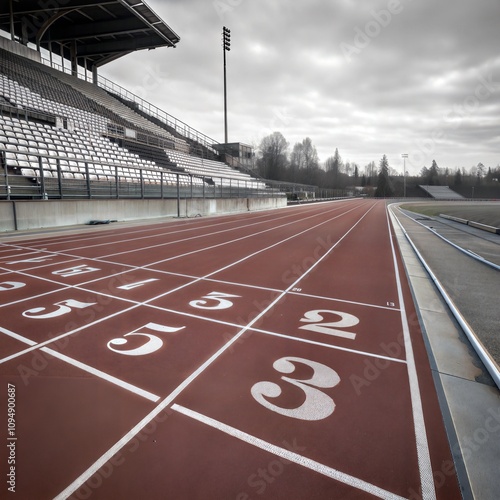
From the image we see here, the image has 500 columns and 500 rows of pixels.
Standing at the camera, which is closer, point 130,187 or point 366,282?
point 366,282

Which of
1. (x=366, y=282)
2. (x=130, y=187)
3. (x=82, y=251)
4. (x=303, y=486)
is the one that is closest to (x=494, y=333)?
(x=366, y=282)

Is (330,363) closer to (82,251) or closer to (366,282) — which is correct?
(366,282)

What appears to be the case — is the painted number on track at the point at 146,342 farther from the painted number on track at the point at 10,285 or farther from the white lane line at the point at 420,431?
the painted number on track at the point at 10,285

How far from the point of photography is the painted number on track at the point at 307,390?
2516 mm

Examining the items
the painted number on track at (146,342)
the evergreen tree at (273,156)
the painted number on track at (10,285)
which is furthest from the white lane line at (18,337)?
the evergreen tree at (273,156)

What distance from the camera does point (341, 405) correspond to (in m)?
2.62

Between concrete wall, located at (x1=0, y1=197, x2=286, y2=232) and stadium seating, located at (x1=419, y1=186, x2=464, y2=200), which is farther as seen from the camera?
stadium seating, located at (x1=419, y1=186, x2=464, y2=200)

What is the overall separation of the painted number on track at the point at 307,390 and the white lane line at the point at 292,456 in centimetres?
35

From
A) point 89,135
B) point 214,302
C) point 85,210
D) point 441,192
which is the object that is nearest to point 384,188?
point 441,192

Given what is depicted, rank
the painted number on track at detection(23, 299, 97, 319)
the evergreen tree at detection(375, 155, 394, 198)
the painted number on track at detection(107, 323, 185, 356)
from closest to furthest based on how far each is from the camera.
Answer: the painted number on track at detection(107, 323, 185, 356), the painted number on track at detection(23, 299, 97, 319), the evergreen tree at detection(375, 155, 394, 198)

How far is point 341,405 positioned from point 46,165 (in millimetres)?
17537

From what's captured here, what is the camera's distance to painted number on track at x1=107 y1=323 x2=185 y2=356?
3.41m

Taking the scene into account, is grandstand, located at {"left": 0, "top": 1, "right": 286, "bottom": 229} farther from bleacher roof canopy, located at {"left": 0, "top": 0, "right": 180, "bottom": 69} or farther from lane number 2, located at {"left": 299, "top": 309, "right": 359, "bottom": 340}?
lane number 2, located at {"left": 299, "top": 309, "right": 359, "bottom": 340}
